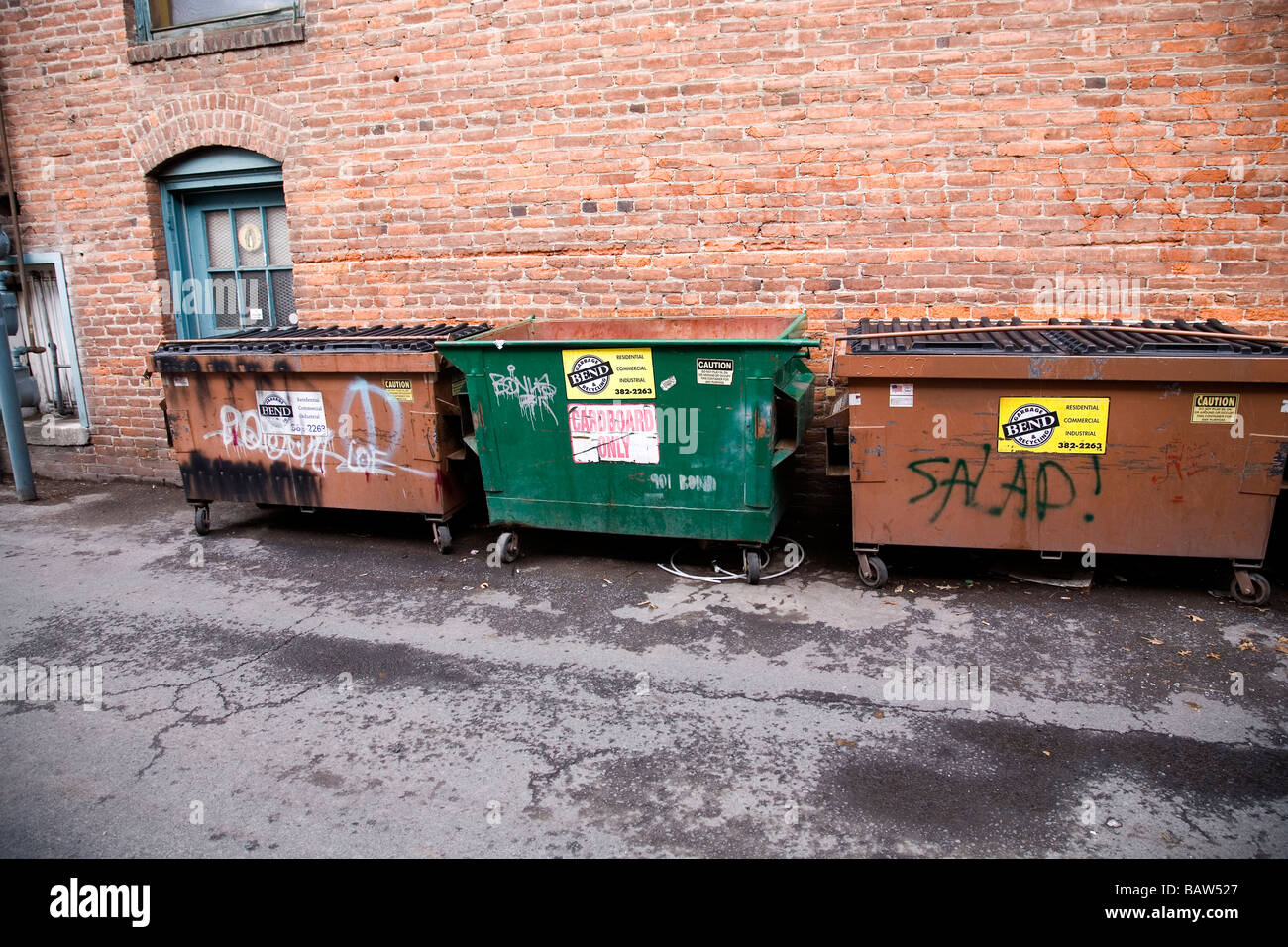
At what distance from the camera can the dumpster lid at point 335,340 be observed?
215 inches

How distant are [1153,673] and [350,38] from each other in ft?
22.4

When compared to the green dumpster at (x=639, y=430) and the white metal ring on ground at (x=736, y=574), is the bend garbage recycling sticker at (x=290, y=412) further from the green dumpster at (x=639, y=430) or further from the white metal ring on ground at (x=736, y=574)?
the white metal ring on ground at (x=736, y=574)

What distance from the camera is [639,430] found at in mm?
4902

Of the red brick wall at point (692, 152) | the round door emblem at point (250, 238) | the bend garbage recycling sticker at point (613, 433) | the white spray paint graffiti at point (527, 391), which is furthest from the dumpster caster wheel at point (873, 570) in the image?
the round door emblem at point (250, 238)

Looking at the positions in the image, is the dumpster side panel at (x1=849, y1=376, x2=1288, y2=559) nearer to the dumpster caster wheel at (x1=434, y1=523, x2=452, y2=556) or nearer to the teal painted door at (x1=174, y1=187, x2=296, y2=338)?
the dumpster caster wheel at (x1=434, y1=523, x2=452, y2=556)

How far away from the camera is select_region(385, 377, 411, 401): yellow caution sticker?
5.38 metres

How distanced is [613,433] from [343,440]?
1.93 m

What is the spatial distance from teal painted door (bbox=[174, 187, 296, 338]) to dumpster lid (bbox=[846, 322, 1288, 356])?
199 inches

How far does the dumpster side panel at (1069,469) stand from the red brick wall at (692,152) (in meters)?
1.41

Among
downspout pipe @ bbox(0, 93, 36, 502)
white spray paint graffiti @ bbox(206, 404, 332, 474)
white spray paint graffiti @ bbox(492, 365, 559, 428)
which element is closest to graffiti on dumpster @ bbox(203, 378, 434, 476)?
white spray paint graffiti @ bbox(206, 404, 332, 474)

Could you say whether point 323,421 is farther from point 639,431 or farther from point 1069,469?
point 1069,469

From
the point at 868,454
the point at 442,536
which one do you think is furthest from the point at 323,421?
the point at 868,454

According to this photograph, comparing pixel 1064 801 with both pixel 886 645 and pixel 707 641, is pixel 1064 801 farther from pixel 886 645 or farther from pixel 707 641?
pixel 707 641

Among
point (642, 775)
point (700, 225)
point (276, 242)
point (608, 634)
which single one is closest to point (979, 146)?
point (700, 225)
